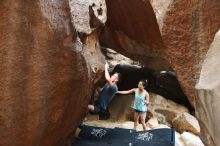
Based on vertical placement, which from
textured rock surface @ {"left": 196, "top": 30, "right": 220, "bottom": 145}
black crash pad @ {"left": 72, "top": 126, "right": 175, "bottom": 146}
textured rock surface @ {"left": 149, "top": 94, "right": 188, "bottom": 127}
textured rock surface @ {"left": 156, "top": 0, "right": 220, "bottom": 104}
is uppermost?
textured rock surface @ {"left": 156, "top": 0, "right": 220, "bottom": 104}

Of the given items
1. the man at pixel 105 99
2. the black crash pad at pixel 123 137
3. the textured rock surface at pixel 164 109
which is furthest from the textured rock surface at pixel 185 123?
the man at pixel 105 99

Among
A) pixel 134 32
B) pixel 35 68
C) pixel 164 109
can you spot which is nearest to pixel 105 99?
pixel 164 109

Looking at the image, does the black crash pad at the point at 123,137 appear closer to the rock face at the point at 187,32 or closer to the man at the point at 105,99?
the man at the point at 105,99

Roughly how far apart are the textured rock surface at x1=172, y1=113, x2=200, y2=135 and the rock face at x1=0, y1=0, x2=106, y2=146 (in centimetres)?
369

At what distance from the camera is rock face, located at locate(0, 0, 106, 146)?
5141mm

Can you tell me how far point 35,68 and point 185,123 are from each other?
463 centimetres

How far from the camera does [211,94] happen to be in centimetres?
338

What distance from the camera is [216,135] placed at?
11.2 ft

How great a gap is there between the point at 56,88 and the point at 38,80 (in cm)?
30

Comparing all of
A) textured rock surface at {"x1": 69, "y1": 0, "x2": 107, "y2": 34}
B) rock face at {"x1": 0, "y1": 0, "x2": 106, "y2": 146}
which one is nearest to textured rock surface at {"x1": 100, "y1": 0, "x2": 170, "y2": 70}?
textured rock surface at {"x1": 69, "y1": 0, "x2": 107, "y2": 34}

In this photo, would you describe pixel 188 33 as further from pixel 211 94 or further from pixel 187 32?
pixel 211 94

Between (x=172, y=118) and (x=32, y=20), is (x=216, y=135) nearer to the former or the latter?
(x=32, y=20)

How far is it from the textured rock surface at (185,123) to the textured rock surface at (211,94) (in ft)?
16.8

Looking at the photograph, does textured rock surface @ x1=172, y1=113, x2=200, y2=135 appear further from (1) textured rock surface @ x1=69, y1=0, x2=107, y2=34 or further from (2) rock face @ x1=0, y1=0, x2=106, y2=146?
(2) rock face @ x1=0, y1=0, x2=106, y2=146
